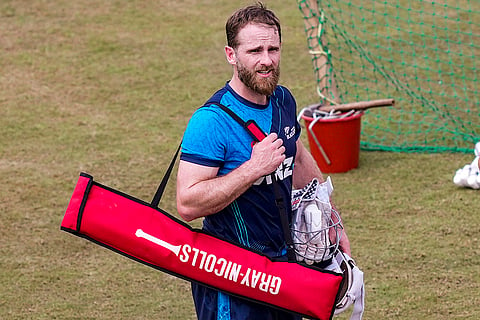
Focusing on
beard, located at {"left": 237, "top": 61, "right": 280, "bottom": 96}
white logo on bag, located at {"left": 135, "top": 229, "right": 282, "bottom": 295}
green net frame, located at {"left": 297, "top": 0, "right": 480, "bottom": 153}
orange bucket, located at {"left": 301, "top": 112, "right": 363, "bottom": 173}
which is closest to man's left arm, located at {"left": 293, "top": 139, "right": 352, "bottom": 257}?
beard, located at {"left": 237, "top": 61, "right": 280, "bottom": 96}

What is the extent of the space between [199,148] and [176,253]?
0.45 m

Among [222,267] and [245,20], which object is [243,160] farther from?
[245,20]

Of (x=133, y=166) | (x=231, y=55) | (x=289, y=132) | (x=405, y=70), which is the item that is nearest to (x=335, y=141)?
(x=133, y=166)

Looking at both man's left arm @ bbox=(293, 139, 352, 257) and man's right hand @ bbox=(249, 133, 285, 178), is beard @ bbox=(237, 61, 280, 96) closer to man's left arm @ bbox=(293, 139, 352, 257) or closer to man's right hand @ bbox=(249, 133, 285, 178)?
man's right hand @ bbox=(249, 133, 285, 178)

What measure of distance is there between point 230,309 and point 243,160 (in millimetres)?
663

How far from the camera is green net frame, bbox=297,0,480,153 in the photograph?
8.06 meters

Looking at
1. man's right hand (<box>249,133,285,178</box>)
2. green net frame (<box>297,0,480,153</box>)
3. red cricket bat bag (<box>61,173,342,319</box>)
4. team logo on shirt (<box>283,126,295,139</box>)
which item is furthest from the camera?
green net frame (<box>297,0,480,153</box>)

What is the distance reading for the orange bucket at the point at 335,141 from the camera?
745 centimetres

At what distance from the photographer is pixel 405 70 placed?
10.3 m

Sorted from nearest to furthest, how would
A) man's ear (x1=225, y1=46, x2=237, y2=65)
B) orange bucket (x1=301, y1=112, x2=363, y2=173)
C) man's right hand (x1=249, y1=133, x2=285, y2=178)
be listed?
man's right hand (x1=249, y1=133, x2=285, y2=178) → man's ear (x1=225, y1=46, x2=237, y2=65) → orange bucket (x1=301, y1=112, x2=363, y2=173)

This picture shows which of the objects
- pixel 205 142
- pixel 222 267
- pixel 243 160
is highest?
pixel 205 142

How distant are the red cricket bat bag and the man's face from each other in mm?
672

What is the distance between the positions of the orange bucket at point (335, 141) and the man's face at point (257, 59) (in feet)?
12.6

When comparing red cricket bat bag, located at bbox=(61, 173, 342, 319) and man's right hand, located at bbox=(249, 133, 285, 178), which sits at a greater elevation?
man's right hand, located at bbox=(249, 133, 285, 178)
